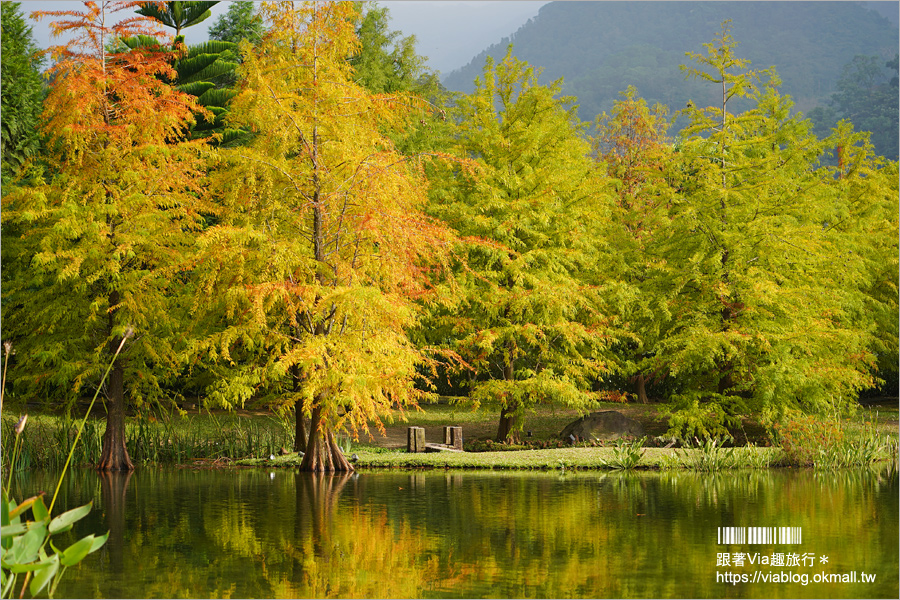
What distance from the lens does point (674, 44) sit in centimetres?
17112

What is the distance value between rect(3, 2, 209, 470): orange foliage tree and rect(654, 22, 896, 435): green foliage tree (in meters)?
10.0

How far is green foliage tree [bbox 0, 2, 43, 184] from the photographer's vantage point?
76.8 feet

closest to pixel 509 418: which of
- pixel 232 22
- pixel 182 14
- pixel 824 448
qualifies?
pixel 824 448

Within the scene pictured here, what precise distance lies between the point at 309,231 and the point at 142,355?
13.8 ft

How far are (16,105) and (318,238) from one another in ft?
48.7

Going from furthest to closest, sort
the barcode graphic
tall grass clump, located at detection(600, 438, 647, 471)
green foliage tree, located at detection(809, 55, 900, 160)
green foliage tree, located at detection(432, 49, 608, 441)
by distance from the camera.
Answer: green foliage tree, located at detection(809, 55, 900, 160) → green foliage tree, located at detection(432, 49, 608, 441) → tall grass clump, located at detection(600, 438, 647, 471) → the barcode graphic

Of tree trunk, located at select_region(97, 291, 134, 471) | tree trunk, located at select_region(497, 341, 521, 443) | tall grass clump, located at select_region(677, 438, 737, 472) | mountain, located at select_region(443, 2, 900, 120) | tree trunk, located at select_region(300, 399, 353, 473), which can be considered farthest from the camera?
mountain, located at select_region(443, 2, 900, 120)

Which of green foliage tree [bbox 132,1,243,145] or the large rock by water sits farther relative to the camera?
green foliage tree [bbox 132,1,243,145]

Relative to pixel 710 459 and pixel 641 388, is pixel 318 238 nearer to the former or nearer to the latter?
pixel 710 459

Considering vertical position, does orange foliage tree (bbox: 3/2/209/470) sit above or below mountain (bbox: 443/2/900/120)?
below

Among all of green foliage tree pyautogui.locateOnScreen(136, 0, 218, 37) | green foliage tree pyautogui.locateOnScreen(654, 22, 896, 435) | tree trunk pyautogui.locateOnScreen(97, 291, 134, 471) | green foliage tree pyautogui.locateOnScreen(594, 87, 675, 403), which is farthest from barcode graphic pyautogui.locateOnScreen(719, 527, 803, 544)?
green foliage tree pyautogui.locateOnScreen(136, 0, 218, 37)

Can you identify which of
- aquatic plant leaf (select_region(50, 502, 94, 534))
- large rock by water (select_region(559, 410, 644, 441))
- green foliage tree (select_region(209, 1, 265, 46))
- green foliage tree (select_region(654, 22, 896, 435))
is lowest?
large rock by water (select_region(559, 410, 644, 441))

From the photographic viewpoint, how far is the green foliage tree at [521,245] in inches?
707

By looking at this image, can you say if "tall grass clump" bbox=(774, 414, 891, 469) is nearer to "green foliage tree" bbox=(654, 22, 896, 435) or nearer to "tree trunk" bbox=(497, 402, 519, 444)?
"green foliage tree" bbox=(654, 22, 896, 435)
